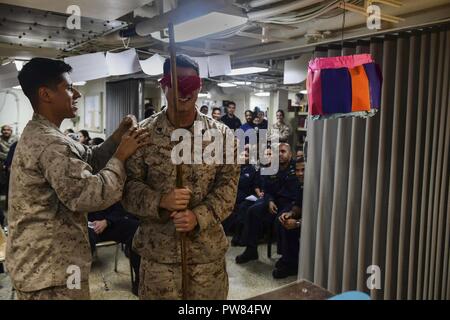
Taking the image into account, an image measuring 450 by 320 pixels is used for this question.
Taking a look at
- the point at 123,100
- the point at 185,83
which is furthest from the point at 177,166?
the point at 123,100

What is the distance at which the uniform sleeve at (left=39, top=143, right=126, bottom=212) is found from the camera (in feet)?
4.64

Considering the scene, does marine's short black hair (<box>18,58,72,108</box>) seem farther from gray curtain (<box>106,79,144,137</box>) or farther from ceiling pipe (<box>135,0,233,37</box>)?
gray curtain (<box>106,79,144,137</box>)

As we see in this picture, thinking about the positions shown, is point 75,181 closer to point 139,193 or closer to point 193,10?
point 139,193

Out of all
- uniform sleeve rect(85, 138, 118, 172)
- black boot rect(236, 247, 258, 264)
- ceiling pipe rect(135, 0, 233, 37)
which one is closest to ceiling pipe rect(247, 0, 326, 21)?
ceiling pipe rect(135, 0, 233, 37)

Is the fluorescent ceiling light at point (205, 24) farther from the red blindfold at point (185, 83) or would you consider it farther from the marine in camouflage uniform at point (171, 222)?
the marine in camouflage uniform at point (171, 222)

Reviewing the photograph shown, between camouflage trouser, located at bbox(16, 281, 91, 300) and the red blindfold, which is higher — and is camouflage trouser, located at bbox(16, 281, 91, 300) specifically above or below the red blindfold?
below

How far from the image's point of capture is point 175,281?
168 cm

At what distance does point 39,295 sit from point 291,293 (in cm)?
98

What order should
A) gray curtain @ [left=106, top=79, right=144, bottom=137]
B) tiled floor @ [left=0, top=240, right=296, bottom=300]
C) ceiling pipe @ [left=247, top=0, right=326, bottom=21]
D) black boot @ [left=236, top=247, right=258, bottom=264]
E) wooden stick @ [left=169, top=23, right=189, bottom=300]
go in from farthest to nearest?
gray curtain @ [left=106, top=79, right=144, bottom=137]
black boot @ [left=236, top=247, right=258, bottom=264]
tiled floor @ [left=0, top=240, right=296, bottom=300]
ceiling pipe @ [left=247, top=0, right=326, bottom=21]
wooden stick @ [left=169, top=23, right=189, bottom=300]

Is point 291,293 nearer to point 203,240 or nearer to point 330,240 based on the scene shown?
point 203,240

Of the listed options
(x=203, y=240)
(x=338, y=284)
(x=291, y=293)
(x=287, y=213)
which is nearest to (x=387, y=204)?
(x=338, y=284)

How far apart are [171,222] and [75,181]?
454 mm

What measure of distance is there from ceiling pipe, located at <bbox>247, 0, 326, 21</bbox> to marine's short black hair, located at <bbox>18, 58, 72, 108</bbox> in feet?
3.80

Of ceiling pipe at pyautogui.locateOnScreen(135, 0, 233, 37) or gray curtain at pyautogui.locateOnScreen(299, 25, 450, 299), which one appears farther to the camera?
gray curtain at pyautogui.locateOnScreen(299, 25, 450, 299)
